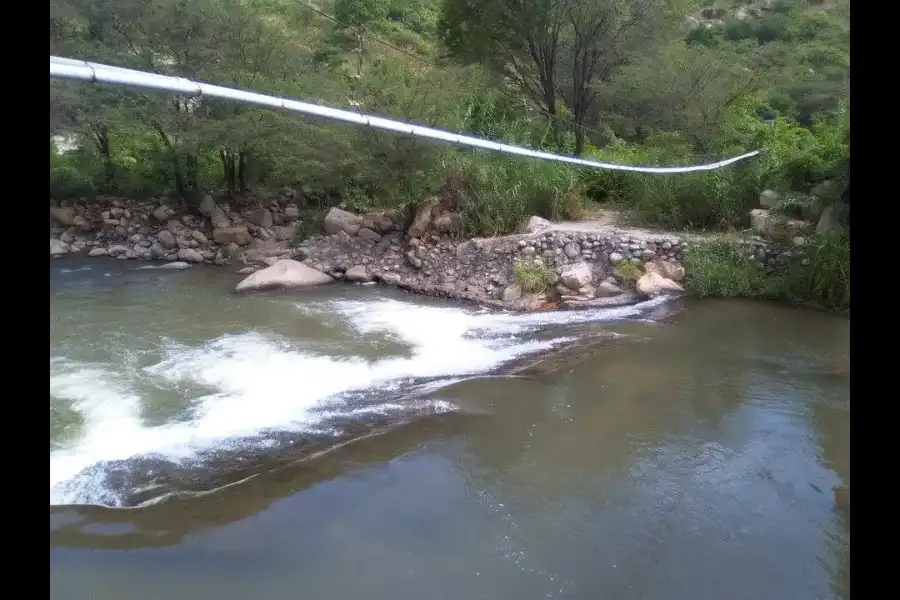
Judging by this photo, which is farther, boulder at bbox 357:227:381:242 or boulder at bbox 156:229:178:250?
boulder at bbox 357:227:381:242

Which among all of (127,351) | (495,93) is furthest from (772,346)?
(495,93)

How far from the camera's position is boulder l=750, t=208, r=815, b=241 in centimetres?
446

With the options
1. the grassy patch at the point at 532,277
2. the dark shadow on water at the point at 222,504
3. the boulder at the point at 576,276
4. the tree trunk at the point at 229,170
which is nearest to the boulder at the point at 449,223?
the grassy patch at the point at 532,277

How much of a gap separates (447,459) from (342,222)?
4100mm

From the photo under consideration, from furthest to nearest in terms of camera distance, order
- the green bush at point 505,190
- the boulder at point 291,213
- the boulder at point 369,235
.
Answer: the boulder at point 291,213 < the boulder at point 369,235 < the green bush at point 505,190

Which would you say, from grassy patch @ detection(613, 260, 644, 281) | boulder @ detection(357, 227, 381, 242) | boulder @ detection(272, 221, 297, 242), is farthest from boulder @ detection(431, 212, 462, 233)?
grassy patch @ detection(613, 260, 644, 281)

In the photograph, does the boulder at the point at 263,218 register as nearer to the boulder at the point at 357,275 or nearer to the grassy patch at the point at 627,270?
the boulder at the point at 357,275

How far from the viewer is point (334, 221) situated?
6.36 meters

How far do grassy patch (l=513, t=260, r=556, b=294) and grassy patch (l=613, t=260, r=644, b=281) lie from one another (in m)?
0.47

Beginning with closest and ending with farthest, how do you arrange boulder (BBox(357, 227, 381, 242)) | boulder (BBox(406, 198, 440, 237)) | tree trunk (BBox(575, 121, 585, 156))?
boulder (BBox(406, 198, 440, 237))
boulder (BBox(357, 227, 381, 242))
tree trunk (BBox(575, 121, 585, 156))

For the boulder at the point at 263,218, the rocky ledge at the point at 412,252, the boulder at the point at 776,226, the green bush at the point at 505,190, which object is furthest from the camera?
the boulder at the point at 263,218

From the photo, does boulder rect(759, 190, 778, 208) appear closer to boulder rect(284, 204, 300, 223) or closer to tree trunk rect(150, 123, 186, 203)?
boulder rect(284, 204, 300, 223)

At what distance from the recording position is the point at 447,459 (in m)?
2.56

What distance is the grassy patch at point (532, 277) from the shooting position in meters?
5.02
